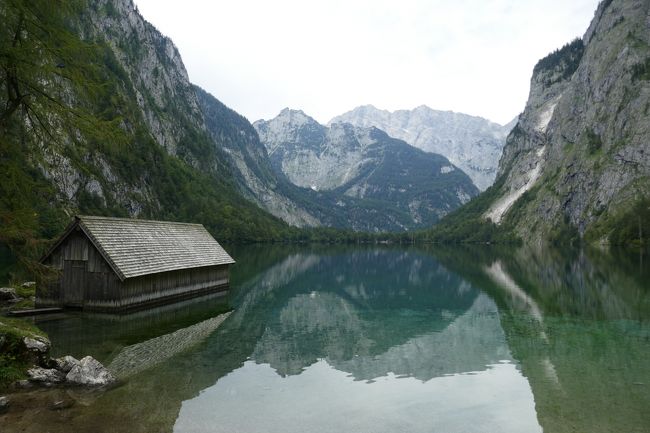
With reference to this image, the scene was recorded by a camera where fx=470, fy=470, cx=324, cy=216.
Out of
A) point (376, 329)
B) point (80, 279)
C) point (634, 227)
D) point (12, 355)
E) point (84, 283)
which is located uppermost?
point (634, 227)

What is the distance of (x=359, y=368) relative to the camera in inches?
906

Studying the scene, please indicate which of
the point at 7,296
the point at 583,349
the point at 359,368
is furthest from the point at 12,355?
the point at 583,349

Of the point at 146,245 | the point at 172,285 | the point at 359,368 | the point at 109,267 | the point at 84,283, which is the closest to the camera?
the point at 359,368

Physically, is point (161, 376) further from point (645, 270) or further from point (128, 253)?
point (645, 270)

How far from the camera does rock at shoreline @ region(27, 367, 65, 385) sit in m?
17.9

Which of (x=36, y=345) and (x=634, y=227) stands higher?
(x=634, y=227)

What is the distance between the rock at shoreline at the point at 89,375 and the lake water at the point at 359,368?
2.37ft

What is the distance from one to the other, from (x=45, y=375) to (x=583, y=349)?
87.1 feet

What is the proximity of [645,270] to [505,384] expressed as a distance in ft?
209

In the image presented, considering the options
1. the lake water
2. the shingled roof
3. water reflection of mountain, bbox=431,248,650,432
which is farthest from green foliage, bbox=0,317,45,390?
water reflection of mountain, bbox=431,248,650,432

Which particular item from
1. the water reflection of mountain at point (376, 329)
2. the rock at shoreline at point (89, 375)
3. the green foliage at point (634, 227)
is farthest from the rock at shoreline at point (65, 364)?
the green foliage at point (634, 227)

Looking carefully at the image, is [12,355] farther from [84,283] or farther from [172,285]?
[172,285]

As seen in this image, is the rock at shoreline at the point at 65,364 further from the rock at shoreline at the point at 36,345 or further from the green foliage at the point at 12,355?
the green foliage at the point at 12,355

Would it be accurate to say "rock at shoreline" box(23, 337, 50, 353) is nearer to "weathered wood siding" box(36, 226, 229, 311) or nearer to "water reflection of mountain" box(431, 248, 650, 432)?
"weathered wood siding" box(36, 226, 229, 311)
